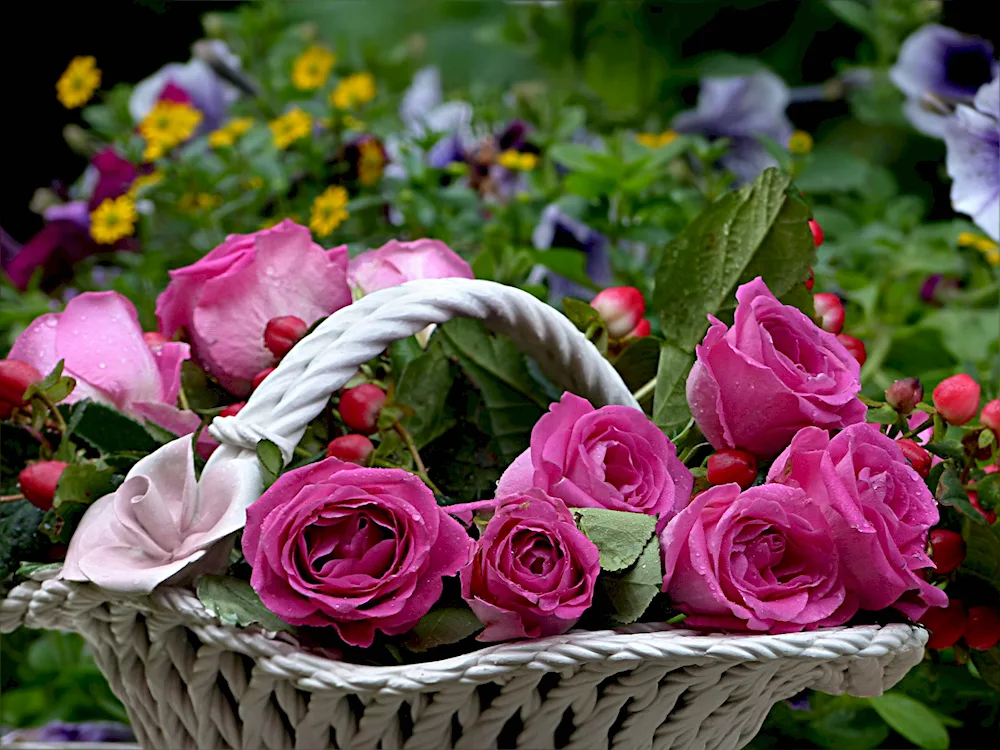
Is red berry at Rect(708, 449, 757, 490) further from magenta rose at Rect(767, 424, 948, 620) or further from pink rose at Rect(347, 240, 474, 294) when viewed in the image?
pink rose at Rect(347, 240, 474, 294)

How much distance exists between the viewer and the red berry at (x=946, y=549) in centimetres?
47

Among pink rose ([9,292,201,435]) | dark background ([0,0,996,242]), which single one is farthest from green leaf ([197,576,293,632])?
dark background ([0,0,996,242])

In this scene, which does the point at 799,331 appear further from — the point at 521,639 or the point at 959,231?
the point at 959,231

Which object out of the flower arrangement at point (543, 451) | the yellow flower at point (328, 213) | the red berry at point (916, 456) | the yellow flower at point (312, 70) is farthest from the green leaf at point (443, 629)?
the yellow flower at point (312, 70)

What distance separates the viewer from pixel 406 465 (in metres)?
0.49

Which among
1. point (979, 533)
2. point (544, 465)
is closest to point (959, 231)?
point (979, 533)

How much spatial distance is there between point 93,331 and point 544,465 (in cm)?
25

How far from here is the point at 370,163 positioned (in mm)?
877

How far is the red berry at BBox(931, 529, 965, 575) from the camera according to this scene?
474 mm

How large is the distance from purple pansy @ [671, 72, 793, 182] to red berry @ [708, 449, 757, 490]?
64cm

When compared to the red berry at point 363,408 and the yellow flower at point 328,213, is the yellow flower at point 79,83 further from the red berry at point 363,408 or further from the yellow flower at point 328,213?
the red berry at point 363,408

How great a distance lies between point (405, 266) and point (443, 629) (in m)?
0.21

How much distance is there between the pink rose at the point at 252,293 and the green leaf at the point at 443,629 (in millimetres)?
168

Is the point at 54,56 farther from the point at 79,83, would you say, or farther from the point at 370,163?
the point at 370,163
